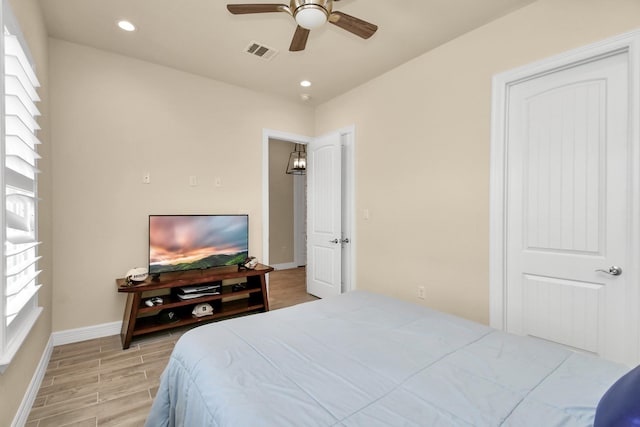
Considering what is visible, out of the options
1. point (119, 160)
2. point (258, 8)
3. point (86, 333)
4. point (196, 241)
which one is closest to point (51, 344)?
point (86, 333)

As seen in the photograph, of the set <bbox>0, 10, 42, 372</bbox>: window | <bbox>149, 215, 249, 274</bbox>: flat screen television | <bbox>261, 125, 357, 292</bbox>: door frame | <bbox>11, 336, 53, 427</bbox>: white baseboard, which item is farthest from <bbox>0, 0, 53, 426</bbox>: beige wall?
<bbox>261, 125, 357, 292</bbox>: door frame

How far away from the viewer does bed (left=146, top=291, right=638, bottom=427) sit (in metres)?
0.94

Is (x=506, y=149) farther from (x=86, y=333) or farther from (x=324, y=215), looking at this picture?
(x=86, y=333)

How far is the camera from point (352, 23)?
194 cm

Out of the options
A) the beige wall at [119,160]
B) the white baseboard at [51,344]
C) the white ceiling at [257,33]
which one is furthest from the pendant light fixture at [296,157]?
the white baseboard at [51,344]

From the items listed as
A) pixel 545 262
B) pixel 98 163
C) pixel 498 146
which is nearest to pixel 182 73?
pixel 98 163

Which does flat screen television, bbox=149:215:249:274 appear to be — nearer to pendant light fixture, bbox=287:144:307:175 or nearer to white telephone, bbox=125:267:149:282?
white telephone, bbox=125:267:149:282

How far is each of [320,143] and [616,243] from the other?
3.16 meters

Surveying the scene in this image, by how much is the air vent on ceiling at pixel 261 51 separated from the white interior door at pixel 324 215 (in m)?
1.24

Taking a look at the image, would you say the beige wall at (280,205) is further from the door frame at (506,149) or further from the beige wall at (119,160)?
the door frame at (506,149)

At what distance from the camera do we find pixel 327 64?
3.19 meters

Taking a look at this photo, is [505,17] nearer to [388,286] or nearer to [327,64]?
[327,64]

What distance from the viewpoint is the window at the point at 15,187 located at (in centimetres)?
136

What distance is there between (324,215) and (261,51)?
2081 millimetres
